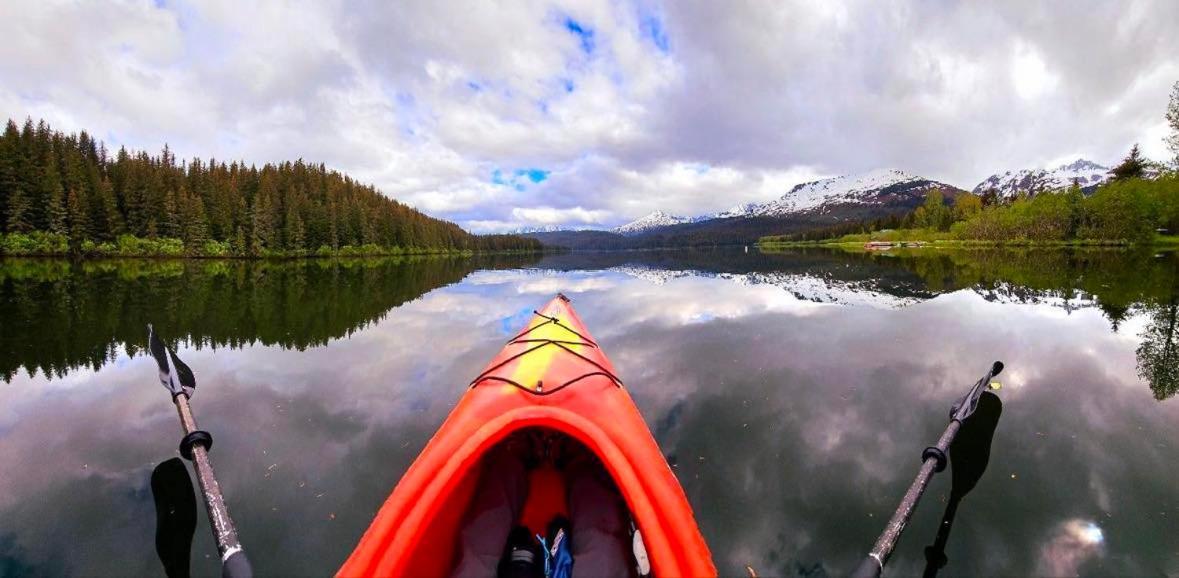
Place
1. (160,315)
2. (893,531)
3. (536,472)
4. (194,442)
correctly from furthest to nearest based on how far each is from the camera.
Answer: (160,315), (536,472), (194,442), (893,531)

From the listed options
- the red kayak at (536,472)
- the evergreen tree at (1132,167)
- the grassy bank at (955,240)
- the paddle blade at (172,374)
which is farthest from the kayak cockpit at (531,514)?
the evergreen tree at (1132,167)

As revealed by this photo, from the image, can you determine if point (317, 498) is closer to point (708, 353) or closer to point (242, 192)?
point (708, 353)

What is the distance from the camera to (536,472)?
5.44m

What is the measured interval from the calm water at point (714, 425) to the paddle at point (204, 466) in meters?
0.74

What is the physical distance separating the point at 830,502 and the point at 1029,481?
7.98 feet

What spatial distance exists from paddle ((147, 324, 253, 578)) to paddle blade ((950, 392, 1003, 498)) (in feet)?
21.3

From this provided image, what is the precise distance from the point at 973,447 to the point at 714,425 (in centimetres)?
321

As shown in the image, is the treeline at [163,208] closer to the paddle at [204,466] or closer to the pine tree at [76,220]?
the pine tree at [76,220]

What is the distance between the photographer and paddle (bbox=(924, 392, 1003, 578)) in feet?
13.6

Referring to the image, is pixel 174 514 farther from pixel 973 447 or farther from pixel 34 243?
pixel 34 243

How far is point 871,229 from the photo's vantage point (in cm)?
12131

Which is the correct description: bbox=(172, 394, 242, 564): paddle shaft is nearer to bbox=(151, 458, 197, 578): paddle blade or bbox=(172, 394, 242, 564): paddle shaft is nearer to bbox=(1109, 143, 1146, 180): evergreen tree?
bbox=(151, 458, 197, 578): paddle blade

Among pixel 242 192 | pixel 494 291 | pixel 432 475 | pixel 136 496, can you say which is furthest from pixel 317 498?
pixel 242 192

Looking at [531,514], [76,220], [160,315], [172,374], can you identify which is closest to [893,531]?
[531,514]
